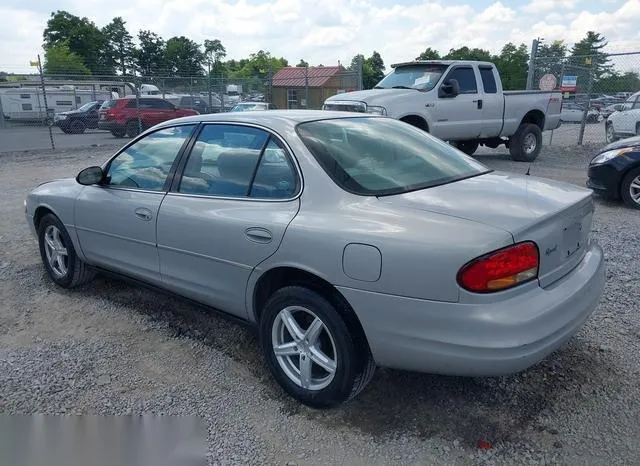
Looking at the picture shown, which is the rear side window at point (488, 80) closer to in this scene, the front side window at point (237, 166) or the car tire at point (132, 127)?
the front side window at point (237, 166)

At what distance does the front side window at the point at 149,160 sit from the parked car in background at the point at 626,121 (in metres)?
13.1

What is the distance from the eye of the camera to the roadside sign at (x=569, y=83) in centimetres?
1559

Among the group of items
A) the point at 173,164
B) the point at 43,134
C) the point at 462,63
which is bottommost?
the point at 43,134

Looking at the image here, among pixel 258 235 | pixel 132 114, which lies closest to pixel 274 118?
pixel 258 235

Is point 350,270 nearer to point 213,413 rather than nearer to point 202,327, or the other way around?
point 213,413

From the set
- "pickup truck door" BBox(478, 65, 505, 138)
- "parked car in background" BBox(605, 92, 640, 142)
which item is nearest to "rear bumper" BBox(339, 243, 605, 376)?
"pickup truck door" BBox(478, 65, 505, 138)

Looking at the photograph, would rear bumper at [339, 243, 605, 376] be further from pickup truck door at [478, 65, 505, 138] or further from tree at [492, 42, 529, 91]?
tree at [492, 42, 529, 91]

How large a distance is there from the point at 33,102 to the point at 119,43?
212ft

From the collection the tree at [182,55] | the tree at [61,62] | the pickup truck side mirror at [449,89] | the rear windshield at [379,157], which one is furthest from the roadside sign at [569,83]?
the tree at [182,55]

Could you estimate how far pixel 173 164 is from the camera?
3.64 metres

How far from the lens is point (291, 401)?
2.96 metres

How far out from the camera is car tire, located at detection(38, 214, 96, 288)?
4.48 metres

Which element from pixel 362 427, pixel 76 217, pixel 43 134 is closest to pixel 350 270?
pixel 362 427

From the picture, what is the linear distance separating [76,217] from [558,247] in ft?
11.7
